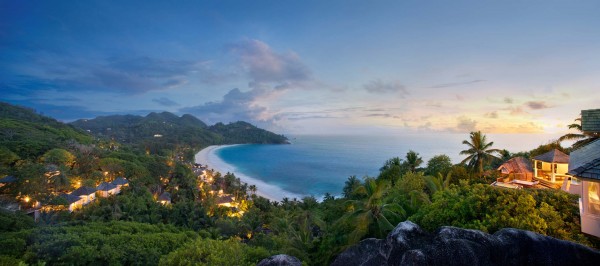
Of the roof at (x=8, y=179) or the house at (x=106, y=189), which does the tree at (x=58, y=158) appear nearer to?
the roof at (x=8, y=179)

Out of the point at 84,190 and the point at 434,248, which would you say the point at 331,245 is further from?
the point at 84,190

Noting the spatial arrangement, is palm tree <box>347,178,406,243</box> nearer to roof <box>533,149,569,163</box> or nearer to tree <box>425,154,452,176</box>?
roof <box>533,149,569,163</box>

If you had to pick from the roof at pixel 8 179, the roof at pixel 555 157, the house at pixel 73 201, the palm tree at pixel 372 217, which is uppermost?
the roof at pixel 555 157

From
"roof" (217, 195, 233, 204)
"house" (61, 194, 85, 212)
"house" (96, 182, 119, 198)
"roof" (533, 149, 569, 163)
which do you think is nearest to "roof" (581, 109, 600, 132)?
"roof" (533, 149, 569, 163)

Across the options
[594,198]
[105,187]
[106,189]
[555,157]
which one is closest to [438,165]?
[555,157]

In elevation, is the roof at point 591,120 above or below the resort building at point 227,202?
above

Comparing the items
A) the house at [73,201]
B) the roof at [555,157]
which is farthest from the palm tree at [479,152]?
the house at [73,201]

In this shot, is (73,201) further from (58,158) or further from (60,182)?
(58,158)

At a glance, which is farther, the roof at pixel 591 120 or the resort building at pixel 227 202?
the resort building at pixel 227 202
